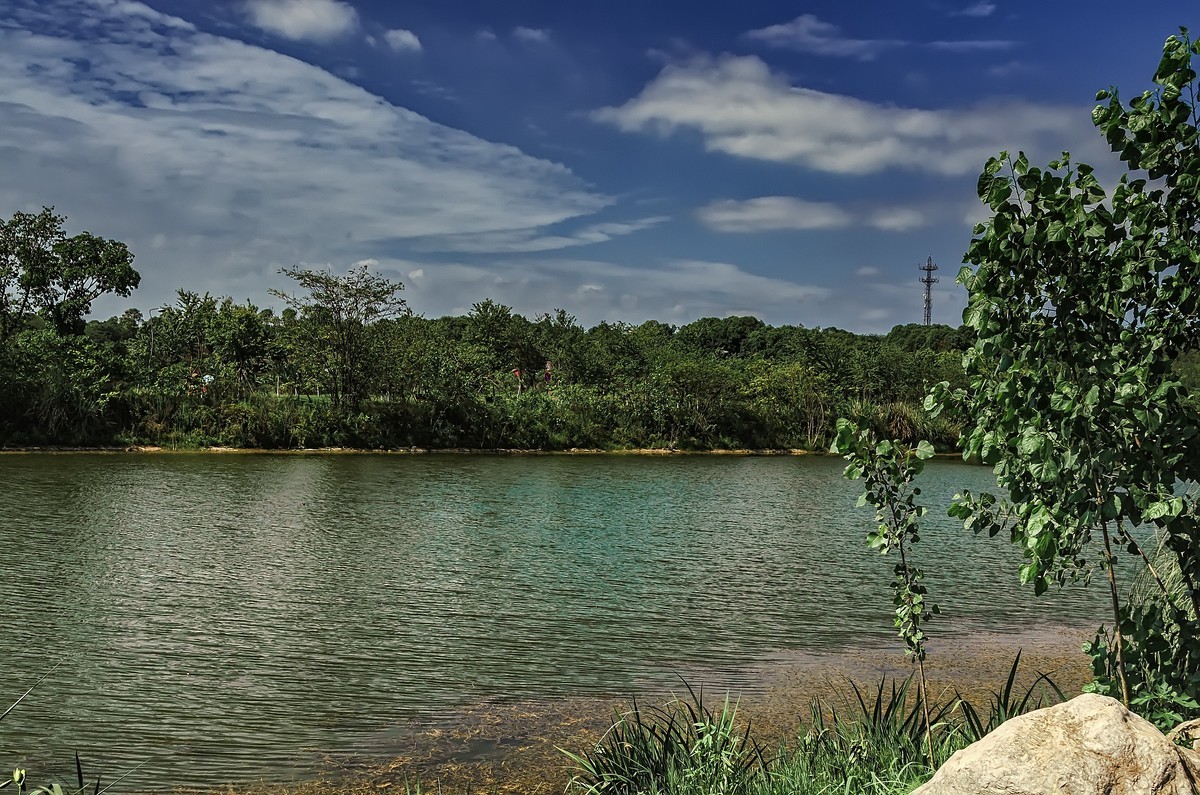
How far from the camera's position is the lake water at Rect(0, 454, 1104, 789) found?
7.25 m

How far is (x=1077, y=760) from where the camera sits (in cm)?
305

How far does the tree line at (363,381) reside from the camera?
113 feet

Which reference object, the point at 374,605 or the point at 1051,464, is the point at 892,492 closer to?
the point at 1051,464

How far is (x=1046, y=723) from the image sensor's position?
10.5 feet

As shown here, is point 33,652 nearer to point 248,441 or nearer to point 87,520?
point 87,520

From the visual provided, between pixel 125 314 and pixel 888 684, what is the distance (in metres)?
78.5

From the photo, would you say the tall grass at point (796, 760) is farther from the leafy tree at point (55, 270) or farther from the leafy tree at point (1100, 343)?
the leafy tree at point (55, 270)

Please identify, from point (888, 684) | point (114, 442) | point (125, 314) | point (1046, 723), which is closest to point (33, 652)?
point (888, 684)

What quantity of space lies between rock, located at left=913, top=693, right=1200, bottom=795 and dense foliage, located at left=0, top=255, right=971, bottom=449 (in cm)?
3194

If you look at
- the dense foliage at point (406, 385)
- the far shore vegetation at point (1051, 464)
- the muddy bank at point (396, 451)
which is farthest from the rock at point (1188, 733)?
the muddy bank at point (396, 451)

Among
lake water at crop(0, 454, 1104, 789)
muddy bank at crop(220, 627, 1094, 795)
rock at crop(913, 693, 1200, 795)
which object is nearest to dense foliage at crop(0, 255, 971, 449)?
lake water at crop(0, 454, 1104, 789)

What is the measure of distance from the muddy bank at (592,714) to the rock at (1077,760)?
11.5 ft

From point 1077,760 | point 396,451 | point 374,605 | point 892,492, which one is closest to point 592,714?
point 892,492

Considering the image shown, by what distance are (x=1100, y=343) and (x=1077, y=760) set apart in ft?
5.72
